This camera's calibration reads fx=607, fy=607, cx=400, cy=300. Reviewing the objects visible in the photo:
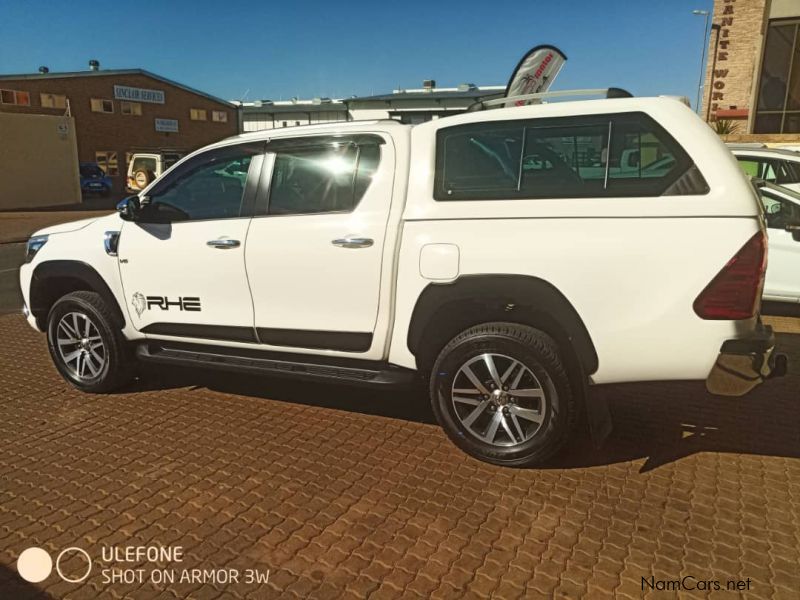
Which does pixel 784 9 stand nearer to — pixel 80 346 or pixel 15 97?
pixel 80 346

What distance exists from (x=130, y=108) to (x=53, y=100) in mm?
→ 5395

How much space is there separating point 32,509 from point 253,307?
160cm

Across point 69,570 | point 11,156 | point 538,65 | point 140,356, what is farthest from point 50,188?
point 69,570

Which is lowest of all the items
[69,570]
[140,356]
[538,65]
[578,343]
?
[69,570]

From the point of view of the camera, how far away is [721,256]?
2.80 metres

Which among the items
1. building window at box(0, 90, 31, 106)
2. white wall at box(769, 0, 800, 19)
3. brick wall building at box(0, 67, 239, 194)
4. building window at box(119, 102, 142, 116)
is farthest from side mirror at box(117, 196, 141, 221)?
building window at box(119, 102, 142, 116)

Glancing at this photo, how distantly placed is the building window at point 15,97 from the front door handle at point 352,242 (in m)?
38.4

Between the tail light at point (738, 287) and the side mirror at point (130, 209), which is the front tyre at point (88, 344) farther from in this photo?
the tail light at point (738, 287)

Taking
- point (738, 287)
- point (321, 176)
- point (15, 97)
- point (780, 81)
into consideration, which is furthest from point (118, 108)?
point (738, 287)

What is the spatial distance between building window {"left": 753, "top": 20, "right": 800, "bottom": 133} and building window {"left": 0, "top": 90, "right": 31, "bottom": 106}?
3644cm

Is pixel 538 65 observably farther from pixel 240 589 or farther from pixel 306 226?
pixel 240 589

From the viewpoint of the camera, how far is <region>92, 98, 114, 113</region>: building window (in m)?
38.6

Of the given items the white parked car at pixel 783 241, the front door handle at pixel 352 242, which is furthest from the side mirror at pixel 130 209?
the white parked car at pixel 783 241

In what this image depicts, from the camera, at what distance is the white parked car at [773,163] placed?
6367 millimetres
